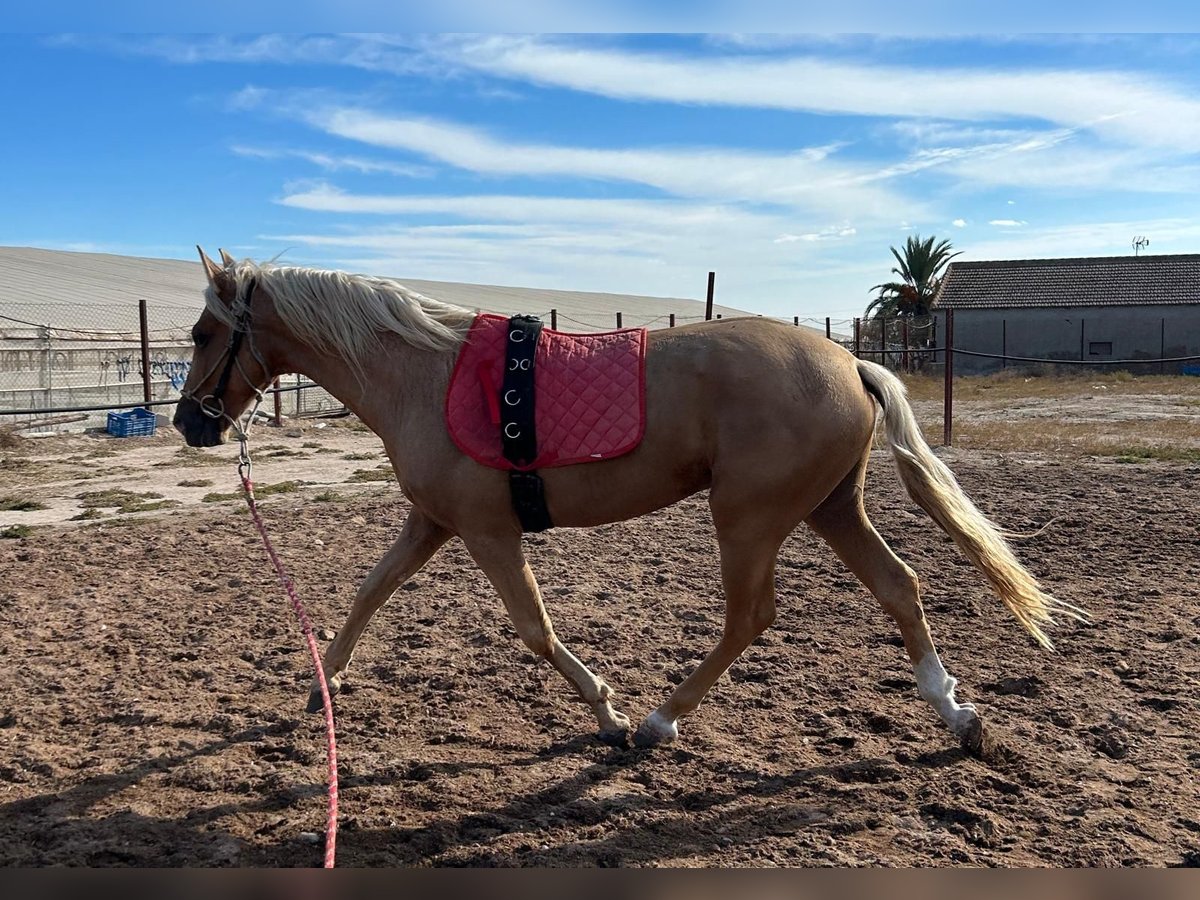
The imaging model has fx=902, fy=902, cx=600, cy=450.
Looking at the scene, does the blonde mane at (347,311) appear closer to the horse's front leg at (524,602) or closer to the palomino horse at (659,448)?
the palomino horse at (659,448)

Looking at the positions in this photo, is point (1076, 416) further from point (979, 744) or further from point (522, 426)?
point (522, 426)

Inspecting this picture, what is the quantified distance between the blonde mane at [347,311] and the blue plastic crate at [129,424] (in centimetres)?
1125

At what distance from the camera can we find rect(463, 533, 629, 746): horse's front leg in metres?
3.34

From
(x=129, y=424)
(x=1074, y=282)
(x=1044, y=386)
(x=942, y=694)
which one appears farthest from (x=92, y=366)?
(x=1074, y=282)

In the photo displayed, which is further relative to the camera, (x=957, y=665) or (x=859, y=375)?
(x=957, y=665)

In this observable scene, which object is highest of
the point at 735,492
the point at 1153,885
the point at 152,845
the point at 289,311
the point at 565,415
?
the point at 289,311

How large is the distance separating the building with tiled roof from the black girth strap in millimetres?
30223

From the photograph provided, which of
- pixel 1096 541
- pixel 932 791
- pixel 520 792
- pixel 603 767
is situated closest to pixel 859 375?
pixel 932 791

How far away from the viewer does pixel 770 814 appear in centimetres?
288

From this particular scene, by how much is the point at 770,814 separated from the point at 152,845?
1.89 meters

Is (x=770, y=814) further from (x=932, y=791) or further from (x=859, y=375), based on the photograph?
(x=859, y=375)

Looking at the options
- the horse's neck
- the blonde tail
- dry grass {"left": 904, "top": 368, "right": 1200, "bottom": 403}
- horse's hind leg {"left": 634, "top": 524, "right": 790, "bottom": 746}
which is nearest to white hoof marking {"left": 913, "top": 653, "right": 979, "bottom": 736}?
the blonde tail

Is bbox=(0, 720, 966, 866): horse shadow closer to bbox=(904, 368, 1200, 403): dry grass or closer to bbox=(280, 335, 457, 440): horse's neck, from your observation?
bbox=(280, 335, 457, 440): horse's neck

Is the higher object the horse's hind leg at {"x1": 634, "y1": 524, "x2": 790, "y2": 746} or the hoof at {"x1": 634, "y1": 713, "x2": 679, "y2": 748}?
the horse's hind leg at {"x1": 634, "y1": 524, "x2": 790, "y2": 746}
